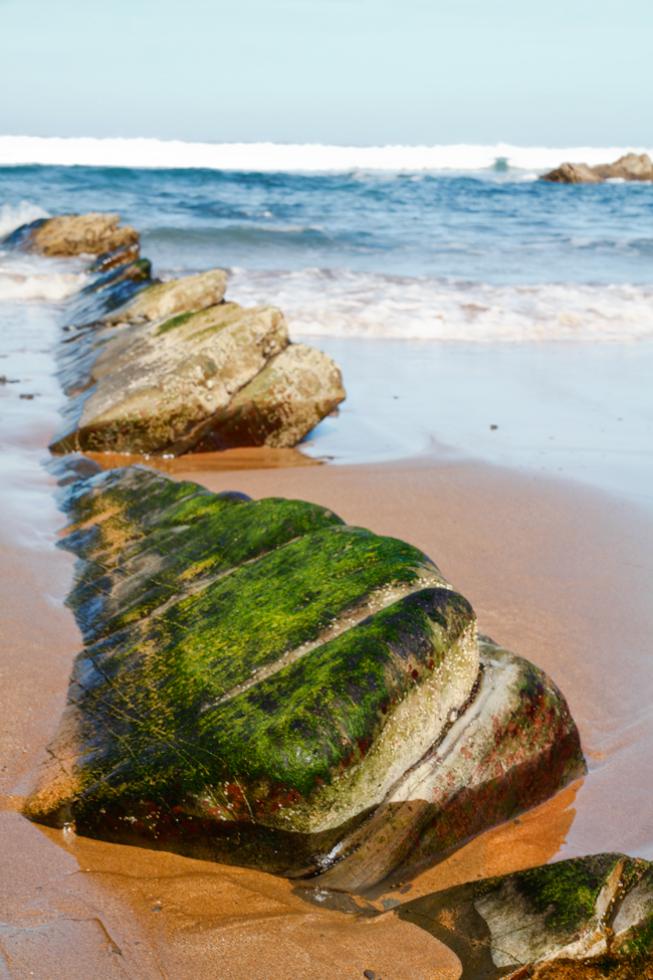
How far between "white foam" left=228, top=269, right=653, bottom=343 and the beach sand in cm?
511

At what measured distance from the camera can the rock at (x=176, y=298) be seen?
8133 millimetres

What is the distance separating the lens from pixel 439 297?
41.2 ft

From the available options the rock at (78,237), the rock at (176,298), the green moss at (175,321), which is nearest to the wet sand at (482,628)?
the green moss at (175,321)

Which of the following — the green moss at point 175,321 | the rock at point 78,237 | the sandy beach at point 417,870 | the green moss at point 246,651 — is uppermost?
the rock at point 78,237

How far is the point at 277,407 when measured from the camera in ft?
21.7

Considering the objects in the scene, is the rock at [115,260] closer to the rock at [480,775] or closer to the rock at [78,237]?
the rock at [78,237]

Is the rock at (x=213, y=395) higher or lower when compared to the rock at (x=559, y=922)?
higher

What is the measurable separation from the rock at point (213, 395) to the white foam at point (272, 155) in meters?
52.4

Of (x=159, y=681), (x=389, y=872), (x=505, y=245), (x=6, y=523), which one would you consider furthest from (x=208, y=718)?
(x=505, y=245)

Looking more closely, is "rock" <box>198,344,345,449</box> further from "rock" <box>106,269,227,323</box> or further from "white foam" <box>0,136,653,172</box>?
"white foam" <box>0,136,653,172</box>

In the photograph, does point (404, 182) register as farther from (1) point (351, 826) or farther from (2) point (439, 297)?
(1) point (351, 826)

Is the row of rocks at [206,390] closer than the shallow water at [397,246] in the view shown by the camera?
Yes

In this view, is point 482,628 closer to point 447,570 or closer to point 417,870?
point 447,570

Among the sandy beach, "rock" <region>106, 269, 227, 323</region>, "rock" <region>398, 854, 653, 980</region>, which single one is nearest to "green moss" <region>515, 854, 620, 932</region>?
"rock" <region>398, 854, 653, 980</region>
